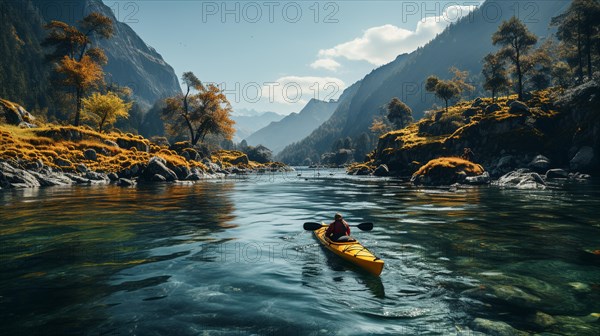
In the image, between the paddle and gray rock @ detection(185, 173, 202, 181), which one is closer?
the paddle

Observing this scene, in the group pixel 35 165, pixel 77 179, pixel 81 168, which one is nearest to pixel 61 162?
pixel 81 168

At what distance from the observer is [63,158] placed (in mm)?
44281

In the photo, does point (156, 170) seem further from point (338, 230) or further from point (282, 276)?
point (282, 276)

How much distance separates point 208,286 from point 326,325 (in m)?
3.59

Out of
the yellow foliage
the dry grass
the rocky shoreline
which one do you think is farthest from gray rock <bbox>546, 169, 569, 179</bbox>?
the yellow foliage

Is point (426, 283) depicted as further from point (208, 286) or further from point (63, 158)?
point (63, 158)

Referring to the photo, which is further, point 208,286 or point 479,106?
point 479,106

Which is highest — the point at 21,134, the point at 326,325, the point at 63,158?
the point at 21,134

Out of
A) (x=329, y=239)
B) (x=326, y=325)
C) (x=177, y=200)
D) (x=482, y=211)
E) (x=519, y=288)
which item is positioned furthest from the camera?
(x=177, y=200)

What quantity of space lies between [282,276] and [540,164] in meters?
48.6

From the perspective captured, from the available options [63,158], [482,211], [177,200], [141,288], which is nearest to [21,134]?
[63,158]

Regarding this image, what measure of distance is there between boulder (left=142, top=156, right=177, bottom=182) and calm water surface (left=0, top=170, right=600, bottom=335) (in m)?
27.7

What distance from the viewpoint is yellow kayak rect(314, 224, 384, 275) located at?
944 centimetres

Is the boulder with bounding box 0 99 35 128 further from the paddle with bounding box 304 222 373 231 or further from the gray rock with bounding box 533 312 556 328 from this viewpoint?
the gray rock with bounding box 533 312 556 328
